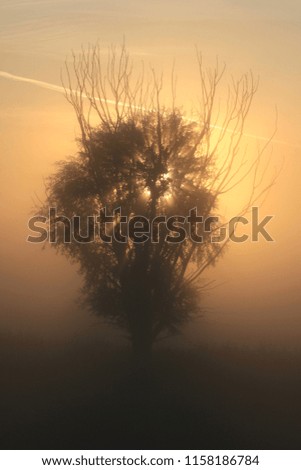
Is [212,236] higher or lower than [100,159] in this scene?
lower

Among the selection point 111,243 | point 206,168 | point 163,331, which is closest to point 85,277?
point 111,243

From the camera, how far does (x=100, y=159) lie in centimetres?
1414

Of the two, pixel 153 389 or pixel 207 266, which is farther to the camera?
pixel 207 266

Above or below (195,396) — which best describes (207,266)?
above

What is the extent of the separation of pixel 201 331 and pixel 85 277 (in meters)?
2.26

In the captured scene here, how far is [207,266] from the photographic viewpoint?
1425cm

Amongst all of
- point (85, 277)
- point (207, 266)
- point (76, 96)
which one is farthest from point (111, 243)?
point (76, 96)

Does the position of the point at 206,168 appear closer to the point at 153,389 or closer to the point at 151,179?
the point at 151,179

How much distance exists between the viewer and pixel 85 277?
14359 millimetres

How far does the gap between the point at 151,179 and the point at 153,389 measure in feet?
11.8

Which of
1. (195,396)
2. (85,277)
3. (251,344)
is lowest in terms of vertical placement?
(195,396)

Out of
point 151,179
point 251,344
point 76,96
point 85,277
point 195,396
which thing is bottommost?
point 195,396

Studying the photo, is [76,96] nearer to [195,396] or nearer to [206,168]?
[206,168]

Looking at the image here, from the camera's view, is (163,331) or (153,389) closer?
(153,389)
